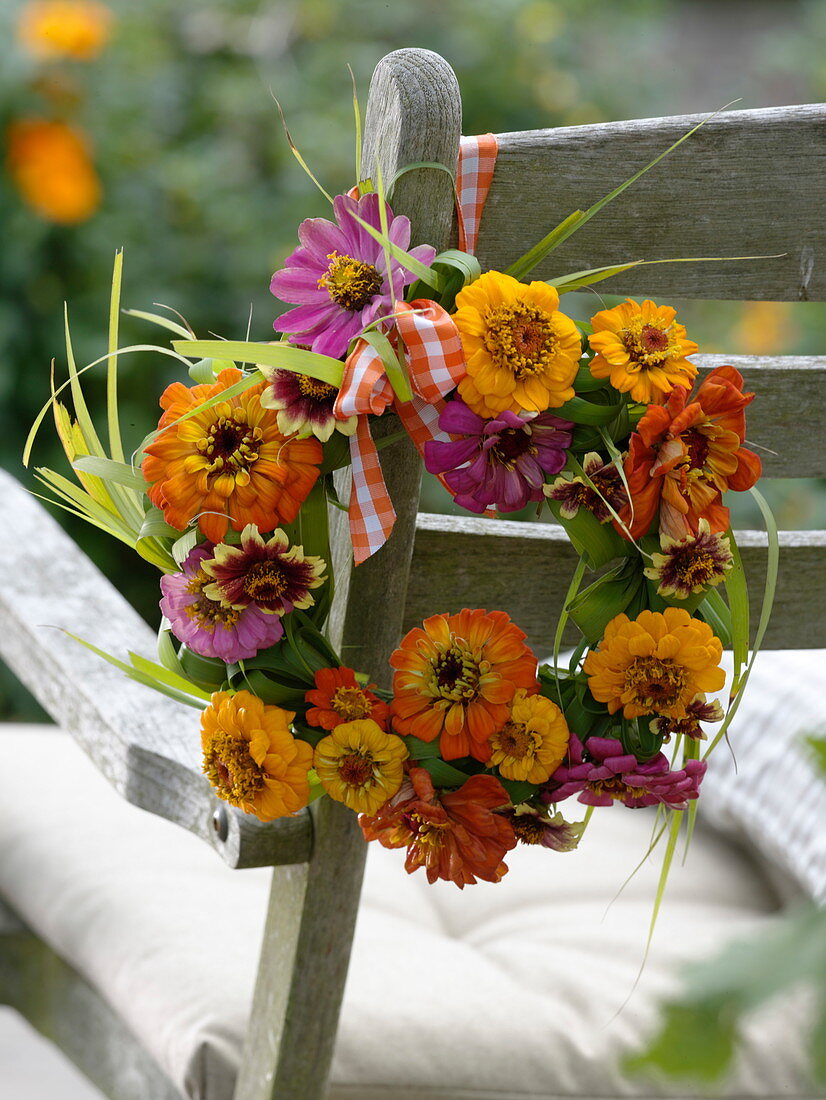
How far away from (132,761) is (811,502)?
6.56ft

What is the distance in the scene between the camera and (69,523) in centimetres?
243

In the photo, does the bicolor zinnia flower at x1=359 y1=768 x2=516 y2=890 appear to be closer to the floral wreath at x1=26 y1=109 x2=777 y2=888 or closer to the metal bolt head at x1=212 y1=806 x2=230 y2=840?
the floral wreath at x1=26 y1=109 x2=777 y2=888

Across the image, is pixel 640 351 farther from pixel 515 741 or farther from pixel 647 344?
pixel 515 741

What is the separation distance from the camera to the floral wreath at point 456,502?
53cm

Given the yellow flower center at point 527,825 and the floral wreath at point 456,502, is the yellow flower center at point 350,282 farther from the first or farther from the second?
the yellow flower center at point 527,825

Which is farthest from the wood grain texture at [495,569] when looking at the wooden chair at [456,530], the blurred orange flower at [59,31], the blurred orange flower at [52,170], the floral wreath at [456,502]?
the blurred orange flower at [59,31]

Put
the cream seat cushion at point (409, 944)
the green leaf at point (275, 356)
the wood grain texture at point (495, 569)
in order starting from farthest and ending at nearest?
the cream seat cushion at point (409, 944)
the wood grain texture at point (495, 569)
the green leaf at point (275, 356)

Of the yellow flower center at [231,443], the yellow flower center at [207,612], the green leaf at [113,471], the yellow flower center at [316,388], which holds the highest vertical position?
the yellow flower center at [316,388]

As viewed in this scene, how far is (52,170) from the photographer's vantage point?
2.22m

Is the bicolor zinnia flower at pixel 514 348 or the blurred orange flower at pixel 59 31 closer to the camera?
the bicolor zinnia flower at pixel 514 348

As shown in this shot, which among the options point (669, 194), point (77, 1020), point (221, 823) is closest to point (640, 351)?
point (669, 194)

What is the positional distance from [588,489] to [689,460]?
43 millimetres

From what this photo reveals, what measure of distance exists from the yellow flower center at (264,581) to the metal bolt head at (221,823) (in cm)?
20

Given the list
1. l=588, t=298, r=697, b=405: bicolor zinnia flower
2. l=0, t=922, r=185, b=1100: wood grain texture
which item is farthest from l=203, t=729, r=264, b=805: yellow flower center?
l=0, t=922, r=185, b=1100: wood grain texture
